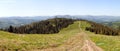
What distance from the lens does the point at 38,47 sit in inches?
1789

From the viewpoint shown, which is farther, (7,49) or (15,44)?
(15,44)

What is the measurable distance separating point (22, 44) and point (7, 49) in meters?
5.02

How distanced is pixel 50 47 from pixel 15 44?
7.88 m

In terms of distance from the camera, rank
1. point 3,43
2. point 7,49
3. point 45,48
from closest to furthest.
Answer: point 7,49 → point 3,43 → point 45,48

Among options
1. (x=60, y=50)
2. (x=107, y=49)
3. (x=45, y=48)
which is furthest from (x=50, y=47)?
(x=107, y=49)

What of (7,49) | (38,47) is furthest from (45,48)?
(7,49)

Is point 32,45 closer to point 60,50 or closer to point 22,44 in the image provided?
point 22,44

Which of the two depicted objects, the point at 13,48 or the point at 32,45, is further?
the point at 32,45

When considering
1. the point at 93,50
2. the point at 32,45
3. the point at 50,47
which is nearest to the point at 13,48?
the point at 32,45

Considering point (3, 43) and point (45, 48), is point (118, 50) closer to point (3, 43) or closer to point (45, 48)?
point (45, 48)

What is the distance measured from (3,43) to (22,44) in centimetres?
397

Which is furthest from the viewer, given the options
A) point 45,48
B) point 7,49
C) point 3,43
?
point 45,48

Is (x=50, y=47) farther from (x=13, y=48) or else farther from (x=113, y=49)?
(x=113, y=49)

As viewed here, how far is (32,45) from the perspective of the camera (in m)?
46.1
